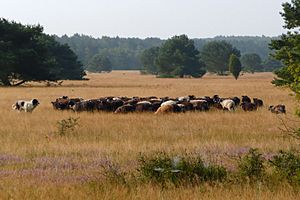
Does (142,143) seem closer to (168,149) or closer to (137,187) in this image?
(168,149)

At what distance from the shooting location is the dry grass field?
7.89m

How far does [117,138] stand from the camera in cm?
1509

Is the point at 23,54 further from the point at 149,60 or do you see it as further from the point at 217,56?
the point at 149,60

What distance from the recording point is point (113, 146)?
13117mm

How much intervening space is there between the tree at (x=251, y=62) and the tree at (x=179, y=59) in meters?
43.2

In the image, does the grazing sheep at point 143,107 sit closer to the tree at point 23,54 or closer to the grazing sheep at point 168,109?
the grazing sheep at point 168,109

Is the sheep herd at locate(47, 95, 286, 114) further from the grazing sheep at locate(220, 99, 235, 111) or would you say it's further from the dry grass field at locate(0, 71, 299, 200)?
the dry grass field at locate(0, 71, 299, 200)

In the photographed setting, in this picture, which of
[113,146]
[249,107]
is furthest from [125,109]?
[113,146]

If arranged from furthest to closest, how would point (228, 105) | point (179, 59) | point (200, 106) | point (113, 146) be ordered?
1. point (179, 59)
2. point (228, 105)
3. point (200, 106)
4. point (113, 146)

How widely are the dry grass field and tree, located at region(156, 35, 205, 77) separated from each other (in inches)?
3265

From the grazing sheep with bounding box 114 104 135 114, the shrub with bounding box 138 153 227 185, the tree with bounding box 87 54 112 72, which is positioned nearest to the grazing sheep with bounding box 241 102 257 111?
the grazing sheep with bounding box 114 104 135 114

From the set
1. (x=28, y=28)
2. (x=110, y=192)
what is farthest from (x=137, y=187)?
(x=28, y=28)

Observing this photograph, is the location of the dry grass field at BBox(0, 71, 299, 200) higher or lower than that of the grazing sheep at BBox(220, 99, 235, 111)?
higher

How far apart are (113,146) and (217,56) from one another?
381ft
